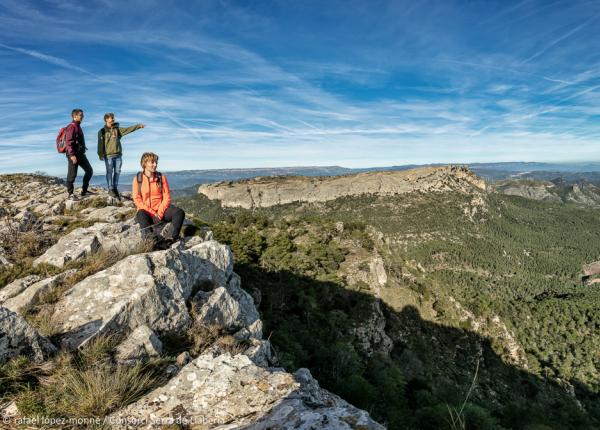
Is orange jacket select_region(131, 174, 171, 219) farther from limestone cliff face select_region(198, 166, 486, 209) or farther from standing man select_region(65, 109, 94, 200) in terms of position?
limestone cliff face select_region(198, 166, 486, 209)

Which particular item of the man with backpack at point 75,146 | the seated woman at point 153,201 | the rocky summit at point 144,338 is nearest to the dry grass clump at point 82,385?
the rocky summit at point 144,338

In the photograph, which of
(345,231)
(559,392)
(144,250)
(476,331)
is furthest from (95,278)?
(559,392)

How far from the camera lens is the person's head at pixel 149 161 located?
9005mm

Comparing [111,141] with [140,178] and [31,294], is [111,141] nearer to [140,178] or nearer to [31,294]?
[140,178]

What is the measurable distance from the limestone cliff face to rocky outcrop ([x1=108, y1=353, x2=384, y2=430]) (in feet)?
554

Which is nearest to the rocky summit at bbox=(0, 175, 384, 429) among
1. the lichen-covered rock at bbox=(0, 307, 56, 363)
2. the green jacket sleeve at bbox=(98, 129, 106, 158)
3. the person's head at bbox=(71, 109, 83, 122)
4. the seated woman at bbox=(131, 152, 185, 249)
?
the lichen-covered rock at bbox=(0, 307, 56, 363)

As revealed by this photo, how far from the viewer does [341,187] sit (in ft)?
584

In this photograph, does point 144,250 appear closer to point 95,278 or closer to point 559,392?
point 95,278

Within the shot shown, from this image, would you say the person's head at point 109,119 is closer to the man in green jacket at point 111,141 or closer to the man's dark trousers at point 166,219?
the man in green jacket at point 111,141

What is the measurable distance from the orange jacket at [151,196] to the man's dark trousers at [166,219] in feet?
0.42

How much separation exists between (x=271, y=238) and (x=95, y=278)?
2234cm

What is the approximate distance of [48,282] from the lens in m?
6.21

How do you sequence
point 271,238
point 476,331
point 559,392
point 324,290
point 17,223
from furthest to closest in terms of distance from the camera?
1. point 559,392
2. point 476,331
3. point 271,238
4. point 324,290
5. point 17,223

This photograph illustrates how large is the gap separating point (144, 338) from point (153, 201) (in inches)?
203
